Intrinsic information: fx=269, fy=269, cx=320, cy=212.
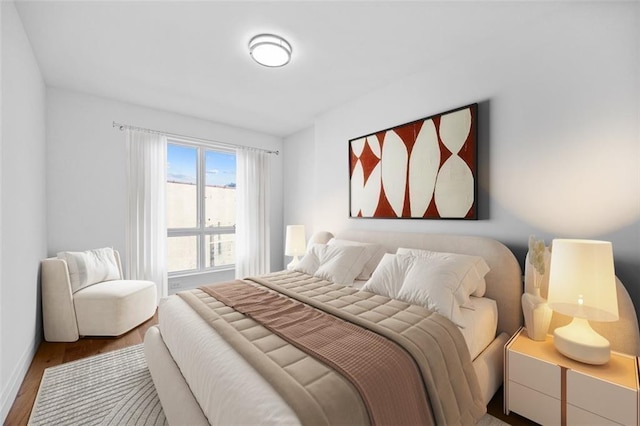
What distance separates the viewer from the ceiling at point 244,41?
1889 mm

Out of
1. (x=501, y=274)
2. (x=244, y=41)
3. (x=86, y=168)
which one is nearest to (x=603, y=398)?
(x=501, y=274)

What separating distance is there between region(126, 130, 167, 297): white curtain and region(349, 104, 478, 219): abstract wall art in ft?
8.49

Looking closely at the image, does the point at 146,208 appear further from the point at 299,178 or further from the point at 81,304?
the point at 299,178

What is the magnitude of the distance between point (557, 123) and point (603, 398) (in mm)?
1663

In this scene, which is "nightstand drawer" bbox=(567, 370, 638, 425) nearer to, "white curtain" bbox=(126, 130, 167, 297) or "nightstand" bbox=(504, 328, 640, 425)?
"nightstand" bbox=(504, 328, 640, 425)

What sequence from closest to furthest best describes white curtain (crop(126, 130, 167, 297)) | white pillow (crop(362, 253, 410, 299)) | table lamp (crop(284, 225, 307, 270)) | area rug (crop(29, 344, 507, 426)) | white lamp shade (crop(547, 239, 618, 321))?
white lamp shade (crop(547, 239, 618, 321)), area rug (crop(29, 344, 507, 426)), white pillow (crop(362, 253, 410, 299)), white curtain (crop(126, 130, 167, 297)), table lamp (crop(284, 225, 307, 270))

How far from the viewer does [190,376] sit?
4.59ft

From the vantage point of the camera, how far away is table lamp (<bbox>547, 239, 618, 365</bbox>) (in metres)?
1.39

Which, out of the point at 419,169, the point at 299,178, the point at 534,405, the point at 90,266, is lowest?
the point at 534,405

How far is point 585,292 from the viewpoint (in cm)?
142

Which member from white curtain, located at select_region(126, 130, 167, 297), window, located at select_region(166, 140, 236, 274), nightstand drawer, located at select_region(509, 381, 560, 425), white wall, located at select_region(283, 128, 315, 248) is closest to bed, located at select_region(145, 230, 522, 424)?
nightstand drawer, located at select_region(509, 381, 560, 425)

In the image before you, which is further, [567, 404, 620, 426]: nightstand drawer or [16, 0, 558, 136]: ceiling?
[16, 0, 558, 136]: ceiling

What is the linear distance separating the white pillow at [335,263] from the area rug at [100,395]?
52.6 inches

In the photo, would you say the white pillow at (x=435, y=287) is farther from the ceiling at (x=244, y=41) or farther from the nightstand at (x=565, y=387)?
the ceiling at (x=244, y=41)
